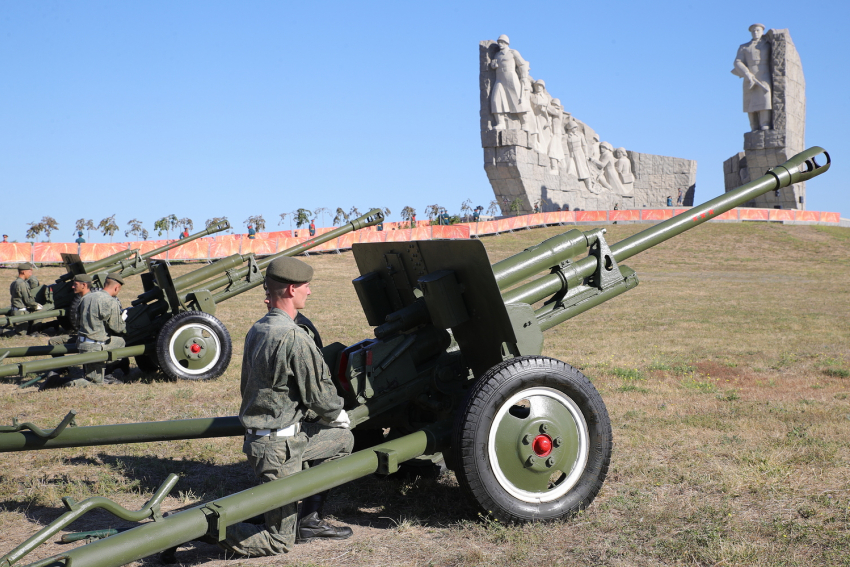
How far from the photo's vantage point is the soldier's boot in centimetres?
392

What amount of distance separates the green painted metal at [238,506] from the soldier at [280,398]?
21 cm

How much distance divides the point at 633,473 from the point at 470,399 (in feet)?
5.76

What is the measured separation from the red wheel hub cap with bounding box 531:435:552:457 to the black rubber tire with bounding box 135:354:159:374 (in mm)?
→ 6693

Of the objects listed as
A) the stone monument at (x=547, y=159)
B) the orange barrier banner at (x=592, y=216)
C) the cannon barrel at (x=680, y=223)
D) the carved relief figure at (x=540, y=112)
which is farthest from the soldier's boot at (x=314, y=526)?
the carved relief figure at (x=540, y=112)

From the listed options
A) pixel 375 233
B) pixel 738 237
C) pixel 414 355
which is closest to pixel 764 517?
pixel 414 355

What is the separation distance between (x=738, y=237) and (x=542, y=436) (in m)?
33.2

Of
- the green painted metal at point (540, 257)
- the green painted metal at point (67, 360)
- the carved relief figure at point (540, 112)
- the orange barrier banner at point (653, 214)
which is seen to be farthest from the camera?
the carved relief figure at point (540, 112)

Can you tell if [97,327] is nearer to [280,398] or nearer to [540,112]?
[280,398]

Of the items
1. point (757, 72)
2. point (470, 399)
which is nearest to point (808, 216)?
point (757, 72)

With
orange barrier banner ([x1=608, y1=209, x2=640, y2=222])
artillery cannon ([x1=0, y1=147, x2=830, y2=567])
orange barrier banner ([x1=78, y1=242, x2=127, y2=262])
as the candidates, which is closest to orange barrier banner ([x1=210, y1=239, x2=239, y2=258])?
orange barrier banner ([x1=78, y1=242, x2=127, y2=262])

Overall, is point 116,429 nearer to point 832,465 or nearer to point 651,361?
point 832,465

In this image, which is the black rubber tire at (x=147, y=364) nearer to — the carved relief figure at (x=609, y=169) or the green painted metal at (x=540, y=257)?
the green painted metal at (x=540, y=257)

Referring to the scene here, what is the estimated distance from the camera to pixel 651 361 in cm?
954

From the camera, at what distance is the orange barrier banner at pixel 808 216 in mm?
39656
